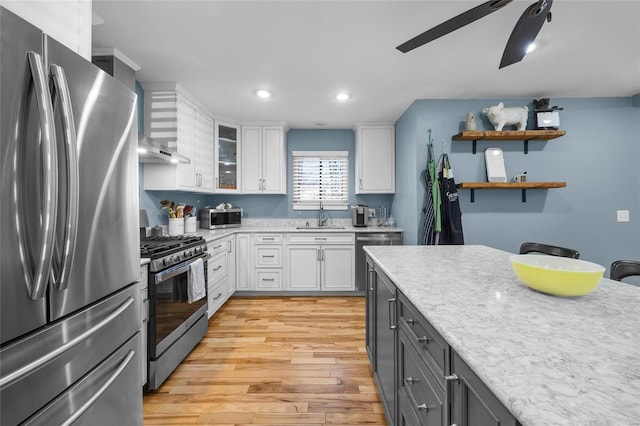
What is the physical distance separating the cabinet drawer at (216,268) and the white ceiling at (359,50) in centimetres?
184

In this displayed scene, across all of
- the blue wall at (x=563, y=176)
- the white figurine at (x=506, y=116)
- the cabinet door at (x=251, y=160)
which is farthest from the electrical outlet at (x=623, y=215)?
the cabinet door at (x=251, y=160)

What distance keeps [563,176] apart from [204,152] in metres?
4.34

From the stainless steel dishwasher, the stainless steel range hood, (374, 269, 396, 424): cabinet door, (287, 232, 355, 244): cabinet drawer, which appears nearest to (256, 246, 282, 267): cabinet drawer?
(287, 232, 355, 244): cabinet drawer

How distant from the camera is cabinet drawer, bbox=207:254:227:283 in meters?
3.07

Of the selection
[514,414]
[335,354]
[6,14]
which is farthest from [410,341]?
[6,14]

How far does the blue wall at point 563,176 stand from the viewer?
3.34 meters

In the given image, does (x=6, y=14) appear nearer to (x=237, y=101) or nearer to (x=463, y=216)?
(x=237, y=101)

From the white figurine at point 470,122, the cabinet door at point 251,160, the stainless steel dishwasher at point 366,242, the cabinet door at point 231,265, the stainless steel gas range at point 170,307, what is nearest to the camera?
the stainless steel gas range at point 170,307

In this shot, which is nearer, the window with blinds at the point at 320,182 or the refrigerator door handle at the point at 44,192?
the refrigerator door handle at the point at 44,192

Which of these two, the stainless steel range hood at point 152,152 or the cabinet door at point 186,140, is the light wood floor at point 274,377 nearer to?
the cabinet door at point 186,140

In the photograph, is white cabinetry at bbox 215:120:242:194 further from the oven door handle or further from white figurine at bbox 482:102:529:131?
white figurine at bbox 482:102:529:131

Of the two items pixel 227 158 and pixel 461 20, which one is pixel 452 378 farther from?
pixel 227 158

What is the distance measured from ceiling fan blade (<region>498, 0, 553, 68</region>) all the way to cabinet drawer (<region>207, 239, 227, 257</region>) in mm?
2897

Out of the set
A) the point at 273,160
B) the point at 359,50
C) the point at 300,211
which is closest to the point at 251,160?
the point at 273,160
